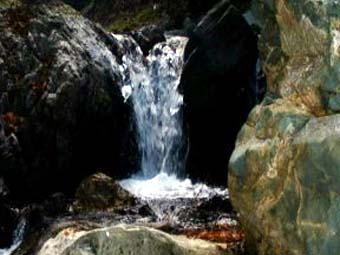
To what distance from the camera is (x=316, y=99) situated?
30.8 feet

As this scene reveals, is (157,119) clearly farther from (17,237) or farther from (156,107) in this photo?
(17,237)

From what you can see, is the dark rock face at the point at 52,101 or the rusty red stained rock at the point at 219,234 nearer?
the rusty red stained rock at the point at 219,234

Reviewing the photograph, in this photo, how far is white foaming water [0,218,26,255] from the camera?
16.2 m

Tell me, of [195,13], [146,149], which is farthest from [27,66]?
[195,13]

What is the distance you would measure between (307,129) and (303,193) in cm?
96

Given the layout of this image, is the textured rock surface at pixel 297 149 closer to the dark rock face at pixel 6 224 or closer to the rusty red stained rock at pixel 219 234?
the rusty red stained rock at pixel 219 234

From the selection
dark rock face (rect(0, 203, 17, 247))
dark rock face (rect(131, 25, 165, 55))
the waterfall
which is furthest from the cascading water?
dark rock face (rect(0, 203, 17, 247))

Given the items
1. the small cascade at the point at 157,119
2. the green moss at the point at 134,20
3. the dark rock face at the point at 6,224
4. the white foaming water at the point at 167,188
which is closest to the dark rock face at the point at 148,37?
the small cascade at the point at 157,119

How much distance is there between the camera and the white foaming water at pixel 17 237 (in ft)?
53.3

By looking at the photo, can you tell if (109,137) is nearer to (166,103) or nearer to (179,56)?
(166,103)

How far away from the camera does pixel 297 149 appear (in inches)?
343

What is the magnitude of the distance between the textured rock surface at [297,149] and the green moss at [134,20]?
96.8 ft

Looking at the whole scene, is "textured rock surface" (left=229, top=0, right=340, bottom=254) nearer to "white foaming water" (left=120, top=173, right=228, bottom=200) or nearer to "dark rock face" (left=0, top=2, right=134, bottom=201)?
"white foaming water" (left=120, top=173, right=228, bottom=200)

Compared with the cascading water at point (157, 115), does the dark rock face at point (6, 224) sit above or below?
below
